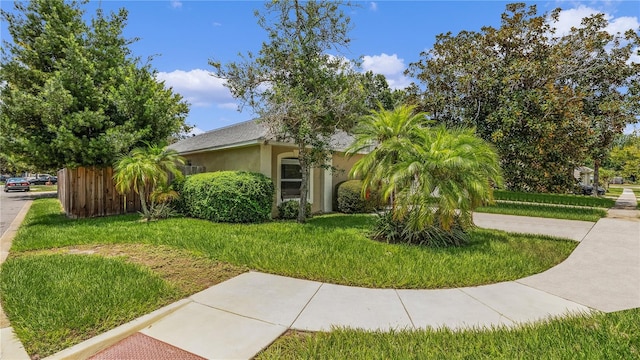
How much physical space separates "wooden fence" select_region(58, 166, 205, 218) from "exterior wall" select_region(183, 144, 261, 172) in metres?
3.12

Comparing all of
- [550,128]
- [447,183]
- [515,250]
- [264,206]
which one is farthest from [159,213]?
[550,128]

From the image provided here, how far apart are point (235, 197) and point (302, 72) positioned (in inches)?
169

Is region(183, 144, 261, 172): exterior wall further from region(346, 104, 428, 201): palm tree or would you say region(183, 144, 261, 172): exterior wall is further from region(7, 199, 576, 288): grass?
region(346, 104, 428, 201): palm tree

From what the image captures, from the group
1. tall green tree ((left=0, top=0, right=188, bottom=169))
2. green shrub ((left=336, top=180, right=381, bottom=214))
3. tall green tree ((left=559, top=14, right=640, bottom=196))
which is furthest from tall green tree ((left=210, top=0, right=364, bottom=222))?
tall green tree ((left=559, top=14, right=640, bottom=196))

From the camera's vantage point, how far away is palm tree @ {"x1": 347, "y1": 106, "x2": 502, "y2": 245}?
250 inches

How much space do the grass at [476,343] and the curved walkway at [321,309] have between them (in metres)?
0.22

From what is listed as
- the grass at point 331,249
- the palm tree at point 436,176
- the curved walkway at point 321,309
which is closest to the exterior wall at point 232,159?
the grass at point 331,249

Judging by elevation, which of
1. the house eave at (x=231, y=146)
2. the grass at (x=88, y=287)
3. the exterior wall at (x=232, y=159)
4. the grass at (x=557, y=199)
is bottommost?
the grass at (x=88, y=287)

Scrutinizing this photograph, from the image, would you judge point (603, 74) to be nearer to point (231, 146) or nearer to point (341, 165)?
point (341, 165)

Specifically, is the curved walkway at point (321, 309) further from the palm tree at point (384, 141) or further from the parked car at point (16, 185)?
the parked car at point (16, 185)

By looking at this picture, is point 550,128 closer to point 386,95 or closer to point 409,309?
point 409,309

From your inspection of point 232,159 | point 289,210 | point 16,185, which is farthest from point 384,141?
point 16,185

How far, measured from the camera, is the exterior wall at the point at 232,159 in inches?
420

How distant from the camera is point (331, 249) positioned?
20.4 ft
